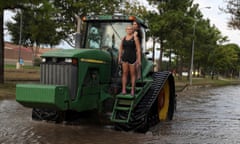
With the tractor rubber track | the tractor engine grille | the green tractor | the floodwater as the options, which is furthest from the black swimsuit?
the floodwater

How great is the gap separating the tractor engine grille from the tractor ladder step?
3.34 feet

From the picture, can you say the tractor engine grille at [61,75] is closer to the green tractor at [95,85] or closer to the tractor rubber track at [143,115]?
the green tractor at [95,85]

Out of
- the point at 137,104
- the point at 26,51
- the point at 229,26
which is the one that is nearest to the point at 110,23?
the point at 137,104

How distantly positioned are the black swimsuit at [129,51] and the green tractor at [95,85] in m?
0.57

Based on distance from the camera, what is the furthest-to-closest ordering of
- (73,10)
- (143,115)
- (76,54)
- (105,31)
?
(73,10)
(105,31)
(143,115)
(76,54)

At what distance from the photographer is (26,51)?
10162cm

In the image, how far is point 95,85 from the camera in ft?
30.0

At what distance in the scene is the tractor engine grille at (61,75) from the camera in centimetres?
830

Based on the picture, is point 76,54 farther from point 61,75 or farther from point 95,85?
point 95,85

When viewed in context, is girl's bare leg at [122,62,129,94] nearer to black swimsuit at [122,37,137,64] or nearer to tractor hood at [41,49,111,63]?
black swimsuit at [122,37,137,64]

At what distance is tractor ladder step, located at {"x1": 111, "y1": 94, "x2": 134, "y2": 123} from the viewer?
8688mm

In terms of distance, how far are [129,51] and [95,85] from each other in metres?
1.12

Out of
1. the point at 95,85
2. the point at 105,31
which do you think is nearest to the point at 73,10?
the point at 105,31

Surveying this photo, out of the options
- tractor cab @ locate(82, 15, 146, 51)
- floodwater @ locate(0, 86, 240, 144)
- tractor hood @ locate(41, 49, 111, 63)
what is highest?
tractor cab @ locate(82, 15, 146, 51)
